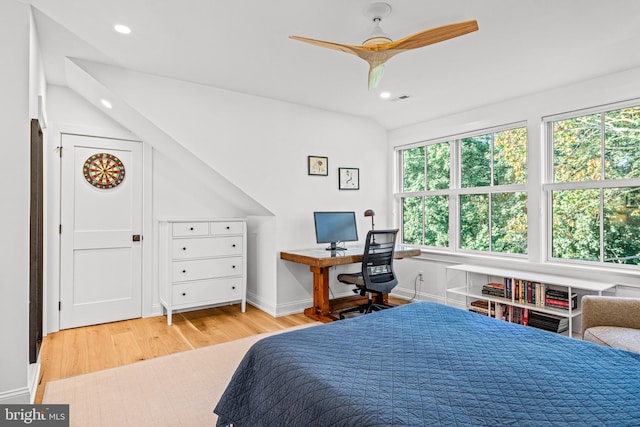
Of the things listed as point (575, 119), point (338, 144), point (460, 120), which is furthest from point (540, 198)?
point (338, 144)

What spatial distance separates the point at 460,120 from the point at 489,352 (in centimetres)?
345

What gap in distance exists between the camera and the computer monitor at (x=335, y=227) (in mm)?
4195

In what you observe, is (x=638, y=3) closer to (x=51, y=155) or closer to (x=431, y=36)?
(x=431, y=36)

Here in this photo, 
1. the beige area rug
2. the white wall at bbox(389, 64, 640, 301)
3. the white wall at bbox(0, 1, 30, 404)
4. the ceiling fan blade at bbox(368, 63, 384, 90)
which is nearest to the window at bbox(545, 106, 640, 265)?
the white wall at bbox(389, 64, 640, 301)

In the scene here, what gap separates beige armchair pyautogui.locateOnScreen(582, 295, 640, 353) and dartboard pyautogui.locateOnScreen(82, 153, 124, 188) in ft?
14.5

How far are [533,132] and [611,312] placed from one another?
198 centimetres

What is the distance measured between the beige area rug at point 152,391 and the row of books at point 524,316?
8.30 feet

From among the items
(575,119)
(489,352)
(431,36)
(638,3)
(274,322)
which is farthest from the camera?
(274,322)

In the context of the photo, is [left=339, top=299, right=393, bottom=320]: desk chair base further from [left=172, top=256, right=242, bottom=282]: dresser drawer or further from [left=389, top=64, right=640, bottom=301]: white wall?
[left=172, top=256, right=242, bottom=282]: dresser drawer

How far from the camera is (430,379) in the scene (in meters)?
→ 1.32

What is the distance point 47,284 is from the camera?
3.59m

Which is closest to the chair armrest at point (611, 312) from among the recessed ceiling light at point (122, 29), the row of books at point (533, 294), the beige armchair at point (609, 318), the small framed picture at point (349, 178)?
the beige armchair at point (609, 318)

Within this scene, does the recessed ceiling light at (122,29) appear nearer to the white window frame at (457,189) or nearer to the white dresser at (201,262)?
the white dresser at (201,262)

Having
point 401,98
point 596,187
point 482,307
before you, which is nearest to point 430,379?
point 482,307
